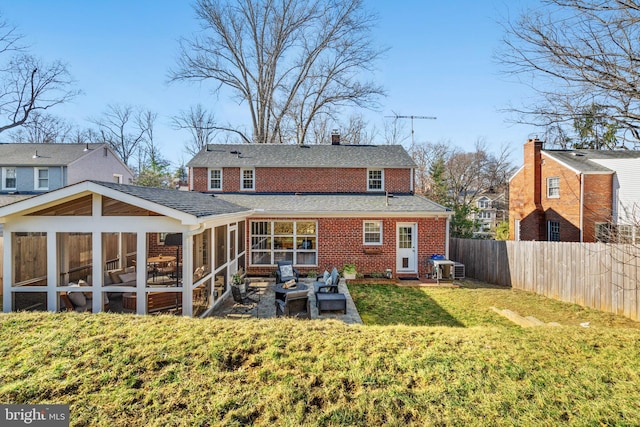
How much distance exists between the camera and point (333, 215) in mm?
12852

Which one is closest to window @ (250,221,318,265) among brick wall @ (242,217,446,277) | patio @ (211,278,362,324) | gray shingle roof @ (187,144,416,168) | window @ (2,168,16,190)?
brick wall @ (242,217,446,277)

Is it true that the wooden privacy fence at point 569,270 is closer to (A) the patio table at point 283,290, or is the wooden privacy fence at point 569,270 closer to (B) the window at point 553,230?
(B) the window at point 553,230

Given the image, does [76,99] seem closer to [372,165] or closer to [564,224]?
[372,165]

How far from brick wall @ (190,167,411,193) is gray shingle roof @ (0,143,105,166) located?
1220 centimetres

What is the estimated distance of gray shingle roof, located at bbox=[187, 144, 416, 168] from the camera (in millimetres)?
15867

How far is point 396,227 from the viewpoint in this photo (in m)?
12.9

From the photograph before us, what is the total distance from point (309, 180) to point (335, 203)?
2830 mm

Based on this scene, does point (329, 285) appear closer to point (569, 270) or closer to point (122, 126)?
point (569, 270)

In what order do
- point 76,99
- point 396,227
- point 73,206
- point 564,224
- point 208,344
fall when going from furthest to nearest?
point 76,99
point 564,224
point 396,227
point 73,206
point 208,344

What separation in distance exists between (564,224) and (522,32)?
47.7ft

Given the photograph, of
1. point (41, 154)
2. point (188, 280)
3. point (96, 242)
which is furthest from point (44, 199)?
point (41, 154)

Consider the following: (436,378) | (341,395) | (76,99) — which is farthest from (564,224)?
(76,99)

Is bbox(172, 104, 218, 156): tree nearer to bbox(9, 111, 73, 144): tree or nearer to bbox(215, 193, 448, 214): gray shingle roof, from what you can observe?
bbox(9, 111, 73, 144): tree

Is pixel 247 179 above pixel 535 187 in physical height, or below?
above
